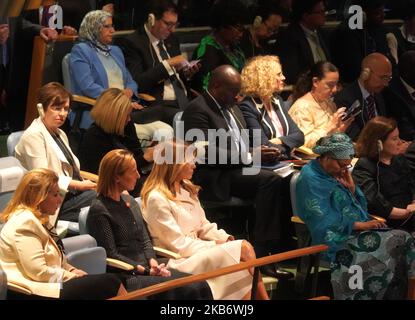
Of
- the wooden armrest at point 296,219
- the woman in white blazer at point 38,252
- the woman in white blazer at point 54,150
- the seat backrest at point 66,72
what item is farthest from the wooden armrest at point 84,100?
the woman in white blazer at point 38,252

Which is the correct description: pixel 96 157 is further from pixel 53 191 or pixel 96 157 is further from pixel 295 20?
pixel 295 20

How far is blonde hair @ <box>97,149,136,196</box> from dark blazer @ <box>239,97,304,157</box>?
1643 mm

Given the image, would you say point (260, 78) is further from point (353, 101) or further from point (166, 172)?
point (166, 172)

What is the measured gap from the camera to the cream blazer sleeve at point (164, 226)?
235 inches

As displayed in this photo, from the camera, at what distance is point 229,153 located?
6980mm

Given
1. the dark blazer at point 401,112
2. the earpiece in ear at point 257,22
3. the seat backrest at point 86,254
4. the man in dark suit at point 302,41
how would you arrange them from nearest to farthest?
the seat backrest at point 86,254 < the dark blazer at point 401,112 < the man in dark suit at point 302,41 < the earpiece in ear at point 257,22

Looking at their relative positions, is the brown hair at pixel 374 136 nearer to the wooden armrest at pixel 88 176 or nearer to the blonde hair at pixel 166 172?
the blonde hair at pixel 166 172

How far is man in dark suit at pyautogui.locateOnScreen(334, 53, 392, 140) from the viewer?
802cm

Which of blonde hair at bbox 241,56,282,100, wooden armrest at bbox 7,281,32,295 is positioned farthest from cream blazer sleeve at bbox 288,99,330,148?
wooden armrest at bbox 7,281,32,295

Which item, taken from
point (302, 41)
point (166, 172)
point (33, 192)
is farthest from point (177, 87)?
point (33, 192)

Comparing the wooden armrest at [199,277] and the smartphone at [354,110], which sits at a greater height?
the smartphone at [354,110]

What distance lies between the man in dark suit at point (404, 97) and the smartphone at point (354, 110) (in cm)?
46

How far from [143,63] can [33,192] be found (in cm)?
279
